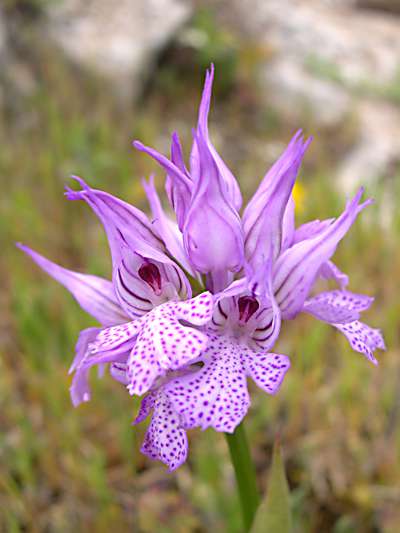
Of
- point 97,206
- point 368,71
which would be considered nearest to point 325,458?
point 97,206

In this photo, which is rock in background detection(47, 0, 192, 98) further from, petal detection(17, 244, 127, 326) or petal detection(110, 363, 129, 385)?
petal detection(110, 363, 129, 385)

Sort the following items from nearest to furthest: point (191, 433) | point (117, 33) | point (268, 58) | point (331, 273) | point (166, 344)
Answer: point (166, 344)
point (331, 273)
point (191, 433)
point (117, 33)
point (268, 58)

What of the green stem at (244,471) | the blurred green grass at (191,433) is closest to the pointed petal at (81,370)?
the green stem at (244,471)

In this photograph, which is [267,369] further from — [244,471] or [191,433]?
[191,433]

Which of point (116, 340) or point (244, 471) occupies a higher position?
point (116, 340)

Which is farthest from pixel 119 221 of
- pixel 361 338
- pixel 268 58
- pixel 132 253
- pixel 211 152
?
pixel 268 58

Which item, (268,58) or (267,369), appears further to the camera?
(268,58)

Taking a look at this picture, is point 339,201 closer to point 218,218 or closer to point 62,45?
point 218,218
